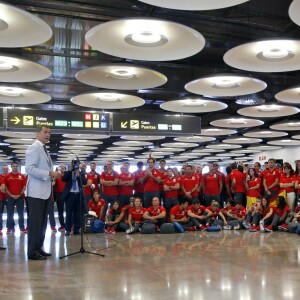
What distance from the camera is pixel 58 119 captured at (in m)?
10.8

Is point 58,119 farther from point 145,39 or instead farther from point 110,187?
point 145,39

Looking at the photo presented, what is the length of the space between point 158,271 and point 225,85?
5.54m

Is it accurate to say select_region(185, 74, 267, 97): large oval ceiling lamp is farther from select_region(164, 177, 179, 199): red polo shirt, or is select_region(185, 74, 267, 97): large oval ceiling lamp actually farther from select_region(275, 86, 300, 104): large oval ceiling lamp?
select_region(164, 177, 179, 199): red polo shirt

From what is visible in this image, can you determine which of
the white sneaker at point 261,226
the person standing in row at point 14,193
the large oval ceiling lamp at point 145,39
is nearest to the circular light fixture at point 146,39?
the large oval ceiling lamp at point 145,39

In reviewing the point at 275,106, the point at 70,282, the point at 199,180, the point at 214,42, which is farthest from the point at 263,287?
the point at 275,106

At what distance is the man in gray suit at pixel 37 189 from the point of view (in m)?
6.19

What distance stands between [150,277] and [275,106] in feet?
30.8

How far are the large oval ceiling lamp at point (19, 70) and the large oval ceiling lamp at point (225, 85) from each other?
10.7ft

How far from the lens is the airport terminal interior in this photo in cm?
483

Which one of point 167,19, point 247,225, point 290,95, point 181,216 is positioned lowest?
point 247,225

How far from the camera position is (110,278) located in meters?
5.01

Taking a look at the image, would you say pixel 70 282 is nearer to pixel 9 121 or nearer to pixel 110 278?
pixel 110 278

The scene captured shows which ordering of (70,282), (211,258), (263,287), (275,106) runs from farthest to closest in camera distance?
1. (275,106)
2. (211,258)
3. (70,282)
4. (263,287)

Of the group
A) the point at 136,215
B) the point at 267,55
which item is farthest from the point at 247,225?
the point at 267,55
